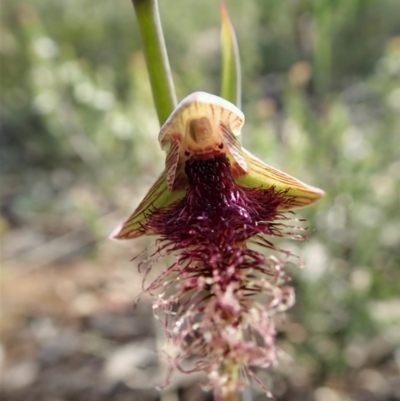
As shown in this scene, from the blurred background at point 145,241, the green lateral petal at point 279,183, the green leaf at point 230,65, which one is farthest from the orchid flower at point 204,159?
the blurred background at point 145,241

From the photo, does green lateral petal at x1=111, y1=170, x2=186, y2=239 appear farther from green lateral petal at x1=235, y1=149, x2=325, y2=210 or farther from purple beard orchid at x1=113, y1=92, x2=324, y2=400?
green lateral petal at x1=235, y1=149, x2=325, y2=210

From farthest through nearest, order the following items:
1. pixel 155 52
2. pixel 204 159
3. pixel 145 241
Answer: pixel 145 241 < pixel 204 159 < pixel 155 52

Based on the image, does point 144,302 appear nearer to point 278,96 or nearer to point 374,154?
point 374,154

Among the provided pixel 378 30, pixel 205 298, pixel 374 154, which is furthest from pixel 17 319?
pixel 378 30

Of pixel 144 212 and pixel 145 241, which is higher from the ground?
pixel 144 212

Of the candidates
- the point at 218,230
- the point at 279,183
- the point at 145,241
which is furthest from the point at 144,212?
the point at 145,241

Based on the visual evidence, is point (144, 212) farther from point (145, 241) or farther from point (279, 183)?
point (145, 241)

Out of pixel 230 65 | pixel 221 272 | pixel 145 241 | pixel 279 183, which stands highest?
pixel 230 65

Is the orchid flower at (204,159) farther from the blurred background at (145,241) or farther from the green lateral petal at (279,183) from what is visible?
the blurred background at (145,241)
